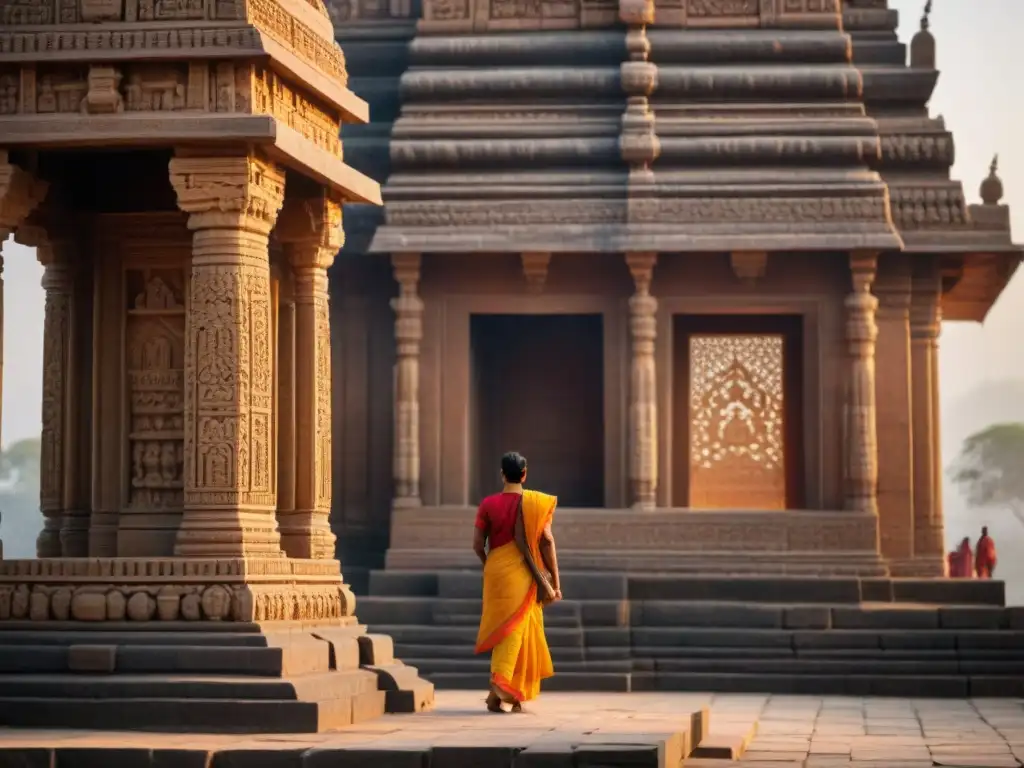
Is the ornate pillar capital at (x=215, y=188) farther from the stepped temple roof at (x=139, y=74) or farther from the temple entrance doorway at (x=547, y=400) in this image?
the temple entrance doorway at (x=547, y=400)

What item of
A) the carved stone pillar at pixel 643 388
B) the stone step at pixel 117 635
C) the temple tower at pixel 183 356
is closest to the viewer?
the stone step at pixel 117 635

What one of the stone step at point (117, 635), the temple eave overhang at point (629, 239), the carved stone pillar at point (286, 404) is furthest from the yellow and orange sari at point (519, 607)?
the temple eave overhang at point (629, 239)

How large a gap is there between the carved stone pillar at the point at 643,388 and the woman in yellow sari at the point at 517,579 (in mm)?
7629

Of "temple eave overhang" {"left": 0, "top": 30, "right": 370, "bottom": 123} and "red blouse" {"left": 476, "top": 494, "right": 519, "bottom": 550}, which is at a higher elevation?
"temple eave overhang" {"left": 0, "top": 30, "right": 370, "bottom": 123}

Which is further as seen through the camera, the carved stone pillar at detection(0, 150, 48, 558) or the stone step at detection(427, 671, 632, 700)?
the stone step at detection(427, 671, 632, 700)

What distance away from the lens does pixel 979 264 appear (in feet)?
72.6

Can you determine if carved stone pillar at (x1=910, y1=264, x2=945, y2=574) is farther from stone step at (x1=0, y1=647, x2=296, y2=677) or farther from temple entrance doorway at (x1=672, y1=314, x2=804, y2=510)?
stone step at (x1=0, y1=647, x2=296, y2=677)

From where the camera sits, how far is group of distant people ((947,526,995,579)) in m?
26.2

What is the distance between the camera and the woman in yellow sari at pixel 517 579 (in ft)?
43.0

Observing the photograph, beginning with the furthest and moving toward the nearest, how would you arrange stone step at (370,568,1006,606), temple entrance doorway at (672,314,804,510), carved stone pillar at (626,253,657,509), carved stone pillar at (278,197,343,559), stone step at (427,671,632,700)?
temple entrance doorway at (672,314,804,510)
carved stone pillar at (626,253,657,509)
stone step at (370,568,1006,606)
stone step at (427,671,632,700)
carved stone pillar at (278,197,343,559)

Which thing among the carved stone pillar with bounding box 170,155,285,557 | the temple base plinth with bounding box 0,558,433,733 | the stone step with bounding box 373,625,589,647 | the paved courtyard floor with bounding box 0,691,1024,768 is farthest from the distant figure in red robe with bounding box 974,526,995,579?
the carved stone pillar with bounding box 170,155,285,557

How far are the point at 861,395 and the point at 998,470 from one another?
201 ft

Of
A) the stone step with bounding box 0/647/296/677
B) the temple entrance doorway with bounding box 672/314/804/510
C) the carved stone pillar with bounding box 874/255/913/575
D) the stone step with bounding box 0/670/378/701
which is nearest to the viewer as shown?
the stone step with bounding box 0/670/378/701

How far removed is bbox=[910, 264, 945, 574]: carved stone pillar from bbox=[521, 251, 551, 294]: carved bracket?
11.7 feet
